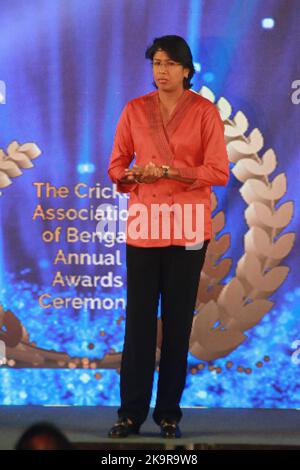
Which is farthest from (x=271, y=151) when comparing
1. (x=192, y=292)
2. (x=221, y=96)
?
(x=192, y=292)

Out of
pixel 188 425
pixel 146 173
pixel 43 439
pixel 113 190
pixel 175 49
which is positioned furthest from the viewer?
pixel 113 190

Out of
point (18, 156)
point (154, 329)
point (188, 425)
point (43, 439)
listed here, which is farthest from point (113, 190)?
point (43, 439)

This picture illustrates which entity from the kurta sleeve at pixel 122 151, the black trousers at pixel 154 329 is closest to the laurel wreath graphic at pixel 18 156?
the kurta sleeve at pixel 122 151

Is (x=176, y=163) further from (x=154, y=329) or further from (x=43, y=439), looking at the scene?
(x=43, y=439)

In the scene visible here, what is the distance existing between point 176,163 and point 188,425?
4.15 ft

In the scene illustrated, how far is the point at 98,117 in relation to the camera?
14.2ft

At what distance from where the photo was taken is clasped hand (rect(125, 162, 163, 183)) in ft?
11.0

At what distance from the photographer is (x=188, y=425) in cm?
394

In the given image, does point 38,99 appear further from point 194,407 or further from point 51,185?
point 194,407

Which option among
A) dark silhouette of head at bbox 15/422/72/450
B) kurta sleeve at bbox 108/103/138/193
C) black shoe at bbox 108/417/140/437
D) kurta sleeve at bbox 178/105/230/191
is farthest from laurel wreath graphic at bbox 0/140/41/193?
dark silhouette of head at bbox 15/422/72/450

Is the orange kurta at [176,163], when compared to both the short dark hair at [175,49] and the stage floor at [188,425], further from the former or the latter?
the stage floor at [188,425]

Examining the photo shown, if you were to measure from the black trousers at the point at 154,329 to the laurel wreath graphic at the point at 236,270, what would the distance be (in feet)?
2.32

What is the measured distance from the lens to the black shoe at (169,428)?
3.58 meters

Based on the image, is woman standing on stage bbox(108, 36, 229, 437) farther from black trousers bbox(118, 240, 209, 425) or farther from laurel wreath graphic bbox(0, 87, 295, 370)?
laurel wreath graphic bbox(0, 87, 295, 370)
